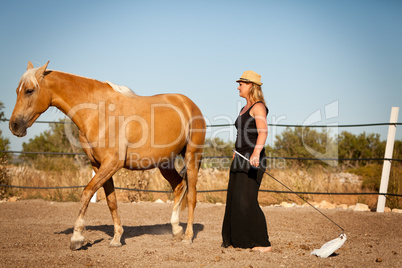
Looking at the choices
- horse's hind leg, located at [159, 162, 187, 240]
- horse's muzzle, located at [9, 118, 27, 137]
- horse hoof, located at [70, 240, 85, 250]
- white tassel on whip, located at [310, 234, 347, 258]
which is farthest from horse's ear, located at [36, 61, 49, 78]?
white tassel on whip, located at [310, 234, 347, 258]

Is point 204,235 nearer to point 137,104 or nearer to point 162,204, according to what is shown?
point 137,104

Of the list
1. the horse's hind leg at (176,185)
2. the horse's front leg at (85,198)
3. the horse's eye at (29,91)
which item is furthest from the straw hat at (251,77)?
the horse's eye at (29,91)

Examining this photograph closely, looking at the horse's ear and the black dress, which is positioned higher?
the horse's ear

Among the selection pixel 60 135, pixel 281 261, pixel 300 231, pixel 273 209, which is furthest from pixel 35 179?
pixel 60 135

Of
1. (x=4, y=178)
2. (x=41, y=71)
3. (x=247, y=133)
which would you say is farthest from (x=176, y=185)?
(x=4, y=178)

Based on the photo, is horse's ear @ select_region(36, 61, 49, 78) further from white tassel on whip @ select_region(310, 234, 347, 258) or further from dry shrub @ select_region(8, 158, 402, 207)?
dry shrub @ select_region(8, 158, 402, 207)

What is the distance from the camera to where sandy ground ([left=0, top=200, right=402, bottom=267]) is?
386 cm

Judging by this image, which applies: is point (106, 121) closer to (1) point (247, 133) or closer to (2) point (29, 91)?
(2) point (29, 91)

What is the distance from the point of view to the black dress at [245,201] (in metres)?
4.44

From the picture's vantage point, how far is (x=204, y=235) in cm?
566

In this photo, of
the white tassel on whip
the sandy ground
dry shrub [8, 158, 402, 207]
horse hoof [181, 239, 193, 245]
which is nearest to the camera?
the sandy ground

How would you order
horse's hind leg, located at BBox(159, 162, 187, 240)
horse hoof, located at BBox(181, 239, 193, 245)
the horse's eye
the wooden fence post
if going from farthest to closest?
1. the wooden fence post
2. horse's hind leg, located at BBox(159, 162, 187, 240)
3. horse hoof, located at BBox(181, 239, 193, 245)
4. the horse's eye

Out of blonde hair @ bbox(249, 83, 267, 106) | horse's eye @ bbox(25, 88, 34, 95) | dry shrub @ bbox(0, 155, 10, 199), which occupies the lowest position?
dry shrub @ bbox(0, 155, 10, 199)

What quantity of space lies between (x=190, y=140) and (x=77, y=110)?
163 cm
